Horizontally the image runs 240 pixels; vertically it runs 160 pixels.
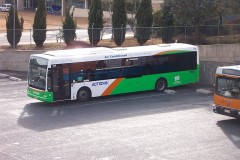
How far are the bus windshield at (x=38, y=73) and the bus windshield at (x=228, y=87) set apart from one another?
8.41 meters

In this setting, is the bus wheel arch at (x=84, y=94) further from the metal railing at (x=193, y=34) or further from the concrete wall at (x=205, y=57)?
the metal railing at (x=193, y=34)

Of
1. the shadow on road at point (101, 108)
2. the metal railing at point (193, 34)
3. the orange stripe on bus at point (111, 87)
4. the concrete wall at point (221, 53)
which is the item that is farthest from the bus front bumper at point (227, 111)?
the metal railing at point (193, 34)

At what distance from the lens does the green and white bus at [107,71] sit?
26.4 metres

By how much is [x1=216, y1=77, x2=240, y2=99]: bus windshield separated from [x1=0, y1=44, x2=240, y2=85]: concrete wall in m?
9.68

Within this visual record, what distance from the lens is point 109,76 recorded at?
28203 mm

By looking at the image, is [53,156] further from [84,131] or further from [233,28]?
[233,28]

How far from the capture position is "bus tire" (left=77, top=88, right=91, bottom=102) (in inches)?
1073

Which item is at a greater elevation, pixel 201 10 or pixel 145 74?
pixel 201 10

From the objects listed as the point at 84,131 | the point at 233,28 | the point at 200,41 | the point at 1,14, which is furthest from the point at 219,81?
the point at 1,14

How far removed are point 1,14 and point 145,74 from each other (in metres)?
52.4

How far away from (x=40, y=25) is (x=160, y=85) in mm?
13581

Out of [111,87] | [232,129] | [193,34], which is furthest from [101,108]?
[193,34]

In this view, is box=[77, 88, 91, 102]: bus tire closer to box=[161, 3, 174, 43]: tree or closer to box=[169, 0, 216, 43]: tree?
box=[161, 3, 174, 43]: tree

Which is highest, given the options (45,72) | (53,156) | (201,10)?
(201,10)
